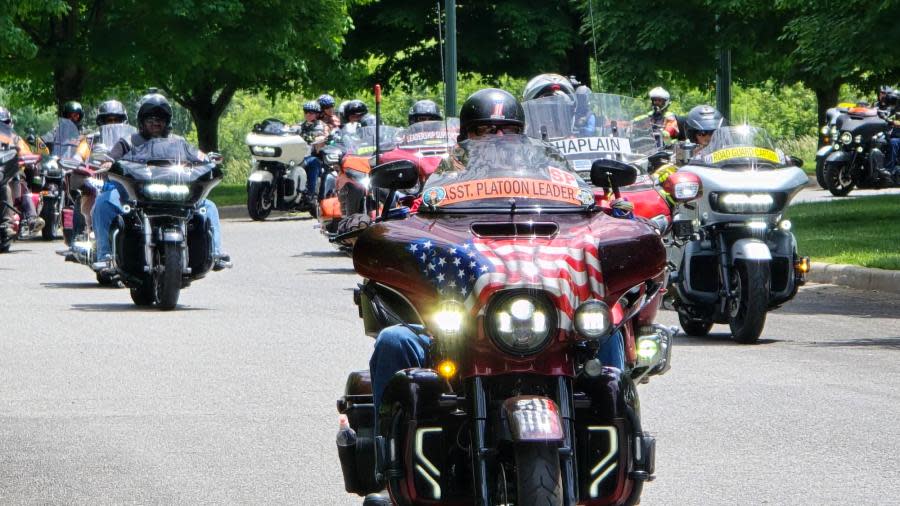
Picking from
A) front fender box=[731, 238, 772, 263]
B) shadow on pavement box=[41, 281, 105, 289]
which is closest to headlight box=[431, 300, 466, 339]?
front fender box=[731, 238, 772, 263]

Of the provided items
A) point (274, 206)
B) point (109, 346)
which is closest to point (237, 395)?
point (109, 346)

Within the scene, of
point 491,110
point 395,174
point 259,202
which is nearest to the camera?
point 395,174

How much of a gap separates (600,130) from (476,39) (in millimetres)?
31269

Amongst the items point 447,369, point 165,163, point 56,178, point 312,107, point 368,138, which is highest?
point 312,107

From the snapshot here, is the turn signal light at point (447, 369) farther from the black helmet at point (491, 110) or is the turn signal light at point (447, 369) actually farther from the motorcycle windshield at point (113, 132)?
the motorcycle windshield at point (113, 132)

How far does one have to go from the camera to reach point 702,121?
44.0 ft

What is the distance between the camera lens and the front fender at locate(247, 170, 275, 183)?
2848 cm

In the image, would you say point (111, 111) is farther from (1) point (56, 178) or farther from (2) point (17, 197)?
(1) point (56, 178)

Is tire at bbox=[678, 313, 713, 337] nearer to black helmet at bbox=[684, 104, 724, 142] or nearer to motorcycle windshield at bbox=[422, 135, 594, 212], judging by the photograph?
black helmet at bbox=[684, 104, 724, 142]

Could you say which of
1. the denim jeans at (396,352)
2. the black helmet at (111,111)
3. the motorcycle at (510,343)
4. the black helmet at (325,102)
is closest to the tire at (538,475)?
the motorcycle at (510,343)

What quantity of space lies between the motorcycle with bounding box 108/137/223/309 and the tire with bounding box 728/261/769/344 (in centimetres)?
442

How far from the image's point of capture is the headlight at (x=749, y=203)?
12078mm

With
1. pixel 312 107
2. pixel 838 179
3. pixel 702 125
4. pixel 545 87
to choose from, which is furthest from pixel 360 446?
pixel 838 179

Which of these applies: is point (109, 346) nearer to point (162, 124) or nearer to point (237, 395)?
point (237, 395)
